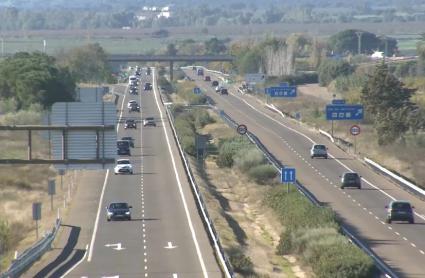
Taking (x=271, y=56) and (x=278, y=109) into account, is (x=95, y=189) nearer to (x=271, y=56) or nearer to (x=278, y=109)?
(x=278, y=109)

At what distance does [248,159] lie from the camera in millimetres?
77688

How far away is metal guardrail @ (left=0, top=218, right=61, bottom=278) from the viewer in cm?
3984

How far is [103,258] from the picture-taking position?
1766 inches

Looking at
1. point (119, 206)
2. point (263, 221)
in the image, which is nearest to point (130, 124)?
point (263, 221)

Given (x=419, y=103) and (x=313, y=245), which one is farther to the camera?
(x=419, y=103)

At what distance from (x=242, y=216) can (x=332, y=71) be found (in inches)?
4873

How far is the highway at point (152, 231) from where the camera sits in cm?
4219

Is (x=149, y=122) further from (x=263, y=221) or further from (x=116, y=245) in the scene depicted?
(x=116, y=245)

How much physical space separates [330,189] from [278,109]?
2589 inches

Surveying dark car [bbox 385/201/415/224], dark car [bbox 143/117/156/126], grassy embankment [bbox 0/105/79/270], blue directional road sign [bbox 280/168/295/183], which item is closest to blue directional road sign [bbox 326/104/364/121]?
dark car [bbox 143/117/156/126]

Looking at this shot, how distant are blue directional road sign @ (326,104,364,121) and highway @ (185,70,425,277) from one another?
189 centimetres

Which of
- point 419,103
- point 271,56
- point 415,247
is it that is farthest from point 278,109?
point 415,247

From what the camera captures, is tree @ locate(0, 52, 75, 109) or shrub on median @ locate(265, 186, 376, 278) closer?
shrub on median @ locate(265, 186, 376, 278)

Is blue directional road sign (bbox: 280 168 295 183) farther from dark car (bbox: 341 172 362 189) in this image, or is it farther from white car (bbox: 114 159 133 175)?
white car (bbox: 114 159 133 175)
